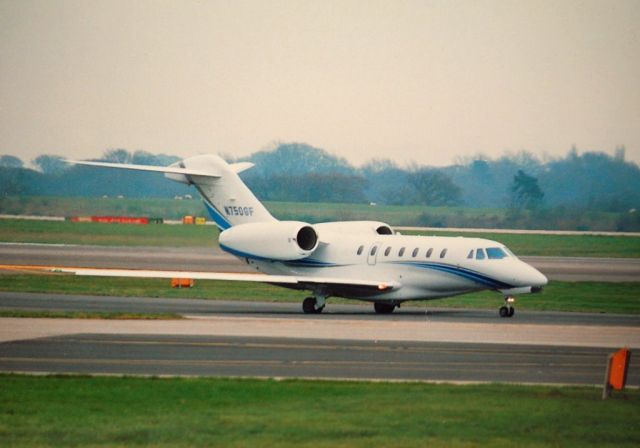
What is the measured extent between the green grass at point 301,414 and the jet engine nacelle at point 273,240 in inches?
740

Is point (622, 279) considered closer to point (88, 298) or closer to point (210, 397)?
point (88, 298)

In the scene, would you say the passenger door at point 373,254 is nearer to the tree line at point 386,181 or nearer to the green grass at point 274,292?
the green grass at point 274,292

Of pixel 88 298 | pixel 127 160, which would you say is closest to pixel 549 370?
pixel 88 298

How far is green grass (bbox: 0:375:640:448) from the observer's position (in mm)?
16094

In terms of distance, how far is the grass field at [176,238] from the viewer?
7831cm

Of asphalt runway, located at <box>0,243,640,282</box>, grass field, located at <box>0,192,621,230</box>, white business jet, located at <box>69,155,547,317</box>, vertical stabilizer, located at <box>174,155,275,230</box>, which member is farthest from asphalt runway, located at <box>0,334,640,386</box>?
grass field, located at <box>0,192,621,230</box>

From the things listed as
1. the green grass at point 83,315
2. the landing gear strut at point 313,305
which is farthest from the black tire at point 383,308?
the green grass at point 83,315

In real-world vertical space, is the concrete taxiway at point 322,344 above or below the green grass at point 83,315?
above

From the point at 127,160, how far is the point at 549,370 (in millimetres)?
87271

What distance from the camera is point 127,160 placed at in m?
108

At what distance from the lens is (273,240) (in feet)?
132

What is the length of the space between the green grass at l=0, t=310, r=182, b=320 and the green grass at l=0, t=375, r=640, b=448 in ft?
Answer: 40.0

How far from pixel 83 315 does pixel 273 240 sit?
8.15 m

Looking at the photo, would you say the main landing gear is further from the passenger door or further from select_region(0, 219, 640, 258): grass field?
select_region(0, 219, 640, 258): grass field
